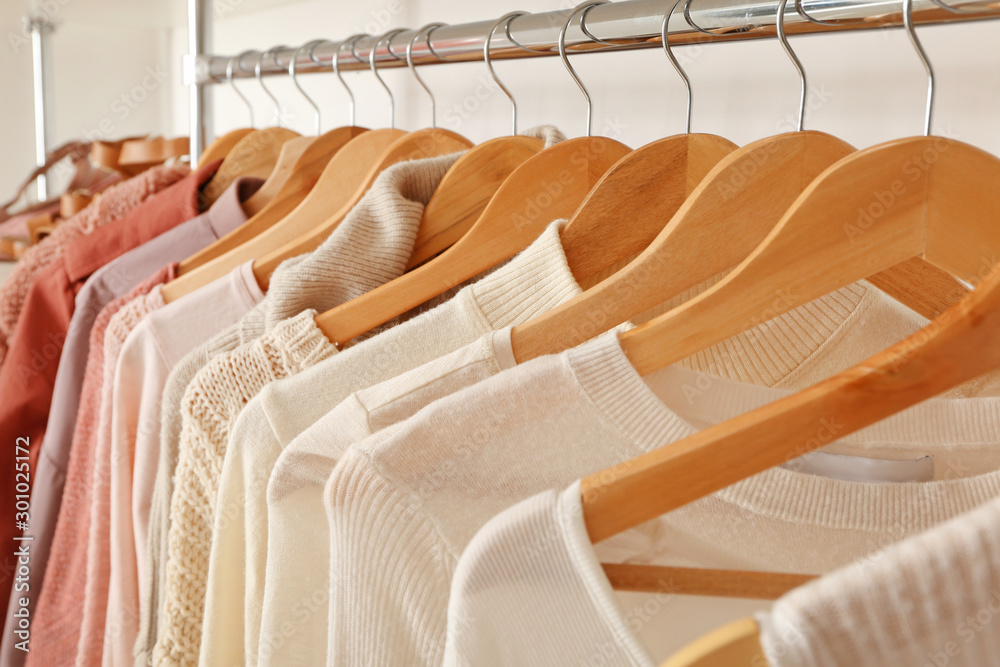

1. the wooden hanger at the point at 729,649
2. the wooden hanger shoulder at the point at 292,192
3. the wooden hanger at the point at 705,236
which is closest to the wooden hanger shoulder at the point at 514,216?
the wooden hanger at the point at 705,236

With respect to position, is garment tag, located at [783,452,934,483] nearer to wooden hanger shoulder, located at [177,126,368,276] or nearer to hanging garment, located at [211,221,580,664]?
hanging garment, located at [211,221,580,664]

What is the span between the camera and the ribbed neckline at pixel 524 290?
530 millimetres

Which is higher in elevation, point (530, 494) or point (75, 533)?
point (530, 494)

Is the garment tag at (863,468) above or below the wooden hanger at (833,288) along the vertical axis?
below

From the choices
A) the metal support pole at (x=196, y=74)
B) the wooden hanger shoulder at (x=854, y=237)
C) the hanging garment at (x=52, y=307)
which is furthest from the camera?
the metal support pole at (x=196, y=74)

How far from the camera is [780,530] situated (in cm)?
46

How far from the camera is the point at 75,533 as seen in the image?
2.43 feet

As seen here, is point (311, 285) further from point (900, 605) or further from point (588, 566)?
point (900, 605)

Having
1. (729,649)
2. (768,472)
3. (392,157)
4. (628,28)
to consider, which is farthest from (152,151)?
(729,649)

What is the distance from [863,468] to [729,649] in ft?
0.94

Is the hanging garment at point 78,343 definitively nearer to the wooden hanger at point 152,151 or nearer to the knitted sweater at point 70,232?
the knitted sweater at point 70,232

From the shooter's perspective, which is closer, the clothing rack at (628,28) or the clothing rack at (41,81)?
the clothing rack at (628,28)

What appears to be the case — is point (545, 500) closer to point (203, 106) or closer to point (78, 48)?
point (203, 106)

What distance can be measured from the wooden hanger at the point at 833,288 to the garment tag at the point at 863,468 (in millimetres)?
117
